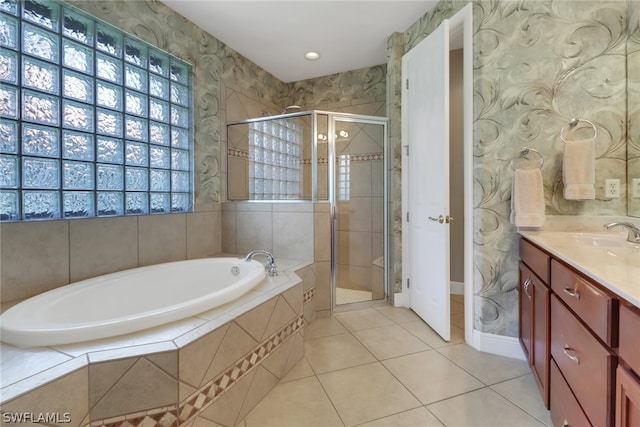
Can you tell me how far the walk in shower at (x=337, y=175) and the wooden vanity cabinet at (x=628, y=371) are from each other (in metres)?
1.97

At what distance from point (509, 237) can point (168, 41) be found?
2757 mm

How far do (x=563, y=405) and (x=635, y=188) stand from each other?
1286mm

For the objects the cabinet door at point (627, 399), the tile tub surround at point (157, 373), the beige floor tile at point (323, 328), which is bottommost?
the beige floor tile at point (323, 328)

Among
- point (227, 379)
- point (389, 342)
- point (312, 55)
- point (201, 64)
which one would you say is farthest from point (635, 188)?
point (201, 64)

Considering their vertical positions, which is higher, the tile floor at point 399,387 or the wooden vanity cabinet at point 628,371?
the wooden vanity cabinet at point 628,371

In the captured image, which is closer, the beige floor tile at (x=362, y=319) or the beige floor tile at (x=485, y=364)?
the beige floor tile at (x=485, y=364)

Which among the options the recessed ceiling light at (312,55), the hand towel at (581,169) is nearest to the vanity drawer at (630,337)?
the hand towel at (581,169)

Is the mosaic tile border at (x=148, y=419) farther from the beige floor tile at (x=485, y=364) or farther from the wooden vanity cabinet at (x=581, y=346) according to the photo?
Answer: the beige floor tile at (x=485, y=364)

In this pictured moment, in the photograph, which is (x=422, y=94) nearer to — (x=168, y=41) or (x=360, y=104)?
(x=360, y=104)

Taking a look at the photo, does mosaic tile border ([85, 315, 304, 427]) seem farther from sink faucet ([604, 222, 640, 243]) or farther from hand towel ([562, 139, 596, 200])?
hand towel ([562, 139, 596, 200])

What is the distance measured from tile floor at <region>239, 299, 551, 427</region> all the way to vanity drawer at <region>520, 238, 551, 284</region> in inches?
25.0

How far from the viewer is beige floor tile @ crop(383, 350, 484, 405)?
1508mm

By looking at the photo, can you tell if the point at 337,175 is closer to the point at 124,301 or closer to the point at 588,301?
the point at 124,301

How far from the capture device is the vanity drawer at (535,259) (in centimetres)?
129
